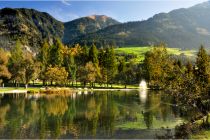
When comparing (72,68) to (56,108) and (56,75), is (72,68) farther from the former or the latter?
(56,108)

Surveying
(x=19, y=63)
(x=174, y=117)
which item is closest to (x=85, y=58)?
(x=19, y=63)

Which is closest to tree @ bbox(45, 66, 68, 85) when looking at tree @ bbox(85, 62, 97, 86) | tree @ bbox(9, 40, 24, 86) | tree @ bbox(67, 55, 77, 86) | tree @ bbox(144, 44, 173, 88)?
tree @ bbox(67, 55, 77, 86)

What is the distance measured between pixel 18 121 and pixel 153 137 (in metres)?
23.3

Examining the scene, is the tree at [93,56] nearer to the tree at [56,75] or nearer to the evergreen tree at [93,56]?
the evergreen tree at [93,56]

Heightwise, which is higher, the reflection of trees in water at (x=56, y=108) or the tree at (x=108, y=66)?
the tree at (x=108, y=66)

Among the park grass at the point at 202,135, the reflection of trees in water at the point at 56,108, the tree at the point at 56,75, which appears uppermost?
the tree at the point at 56,75

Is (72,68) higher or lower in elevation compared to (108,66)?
lower

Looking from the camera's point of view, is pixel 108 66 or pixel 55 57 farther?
pixel 108 66

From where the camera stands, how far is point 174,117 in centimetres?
5688

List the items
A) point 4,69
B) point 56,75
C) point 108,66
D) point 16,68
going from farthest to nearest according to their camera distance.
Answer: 1. point 108,66
2. point 56,75
3. point 16,68
4. point 4,69

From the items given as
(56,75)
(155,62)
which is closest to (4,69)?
(56,75)

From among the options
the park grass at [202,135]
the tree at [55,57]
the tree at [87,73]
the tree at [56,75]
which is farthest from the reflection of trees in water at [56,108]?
the tree at [55,57]

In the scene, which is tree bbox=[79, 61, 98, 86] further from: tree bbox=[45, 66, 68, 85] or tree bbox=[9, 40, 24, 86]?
tree bbox=[9, 40, 24, 86]

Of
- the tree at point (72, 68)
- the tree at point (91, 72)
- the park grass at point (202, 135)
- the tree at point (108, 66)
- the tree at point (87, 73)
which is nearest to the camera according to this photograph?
the park grass at point (202, 135)
